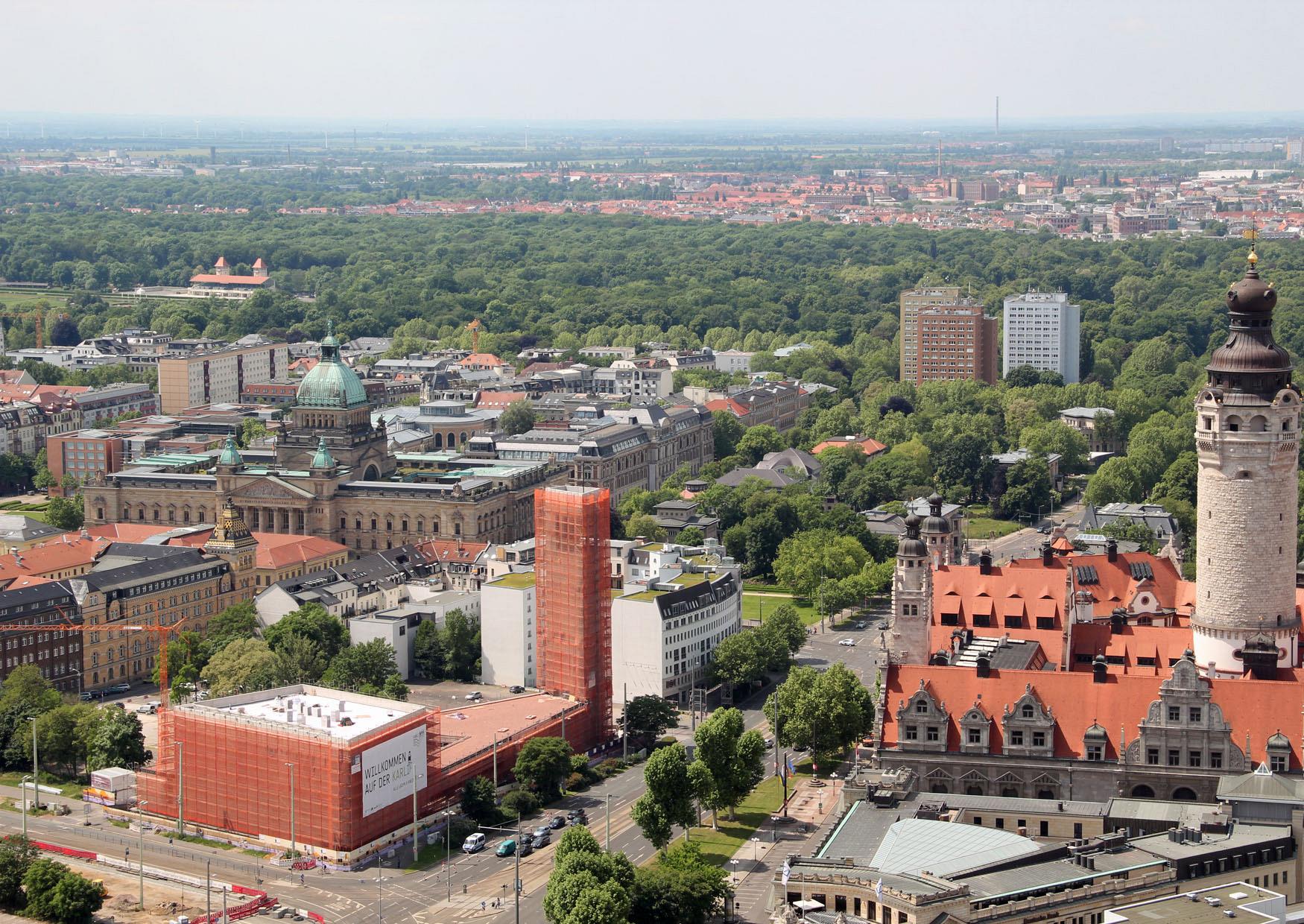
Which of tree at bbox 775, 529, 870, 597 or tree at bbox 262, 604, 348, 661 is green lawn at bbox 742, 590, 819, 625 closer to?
tree at bbox 775, 529, 870, 597

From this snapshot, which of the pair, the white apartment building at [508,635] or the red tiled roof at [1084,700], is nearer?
the red tiled roof at [1084,700]

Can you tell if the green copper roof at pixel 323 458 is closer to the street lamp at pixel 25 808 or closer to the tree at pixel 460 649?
the tree at pixel 460 649

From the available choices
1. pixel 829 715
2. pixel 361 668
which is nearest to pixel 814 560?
pixel 361 668

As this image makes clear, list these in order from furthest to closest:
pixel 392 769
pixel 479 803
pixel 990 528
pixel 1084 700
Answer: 1. pixel 990 528
2. pixel 479 803
3. pixel 392 769
4. pixel 1084 700

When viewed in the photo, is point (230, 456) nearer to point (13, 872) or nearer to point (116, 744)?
point (116, 744)

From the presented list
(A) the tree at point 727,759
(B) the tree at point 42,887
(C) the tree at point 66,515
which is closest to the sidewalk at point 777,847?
(A) the tree at point 727,759

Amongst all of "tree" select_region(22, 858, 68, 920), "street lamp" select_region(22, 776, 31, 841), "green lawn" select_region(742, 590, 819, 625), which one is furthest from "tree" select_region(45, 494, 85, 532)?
"tree" select_region(22, 858, 68, 920)

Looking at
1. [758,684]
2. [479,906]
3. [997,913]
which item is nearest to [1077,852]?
[997,913]
